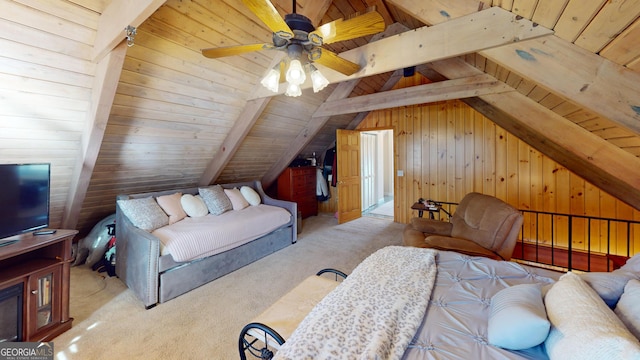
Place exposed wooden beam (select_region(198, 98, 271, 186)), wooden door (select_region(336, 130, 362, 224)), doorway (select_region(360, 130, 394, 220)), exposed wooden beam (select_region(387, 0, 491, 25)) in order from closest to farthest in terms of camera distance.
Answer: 1. exposed wooden beam (select_region(387, 0, 491, 25))
2. exposed wooden beam (select_region(198, 98, 271, 186))
3. wooden door (select_region(336, 130, 362, 224))
4. doorway (select_region(360, 130, 394, 220))

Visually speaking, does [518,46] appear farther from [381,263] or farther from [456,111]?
[456,111]

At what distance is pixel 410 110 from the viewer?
4.82 m

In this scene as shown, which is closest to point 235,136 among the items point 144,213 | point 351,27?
point 144,213

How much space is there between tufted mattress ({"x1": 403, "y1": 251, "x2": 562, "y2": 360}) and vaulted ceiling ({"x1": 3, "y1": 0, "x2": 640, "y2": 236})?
111cm

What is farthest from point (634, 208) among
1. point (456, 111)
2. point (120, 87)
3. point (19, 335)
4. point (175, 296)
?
point (19, 335)

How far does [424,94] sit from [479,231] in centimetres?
185

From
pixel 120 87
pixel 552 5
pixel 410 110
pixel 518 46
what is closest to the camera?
pixel 552 5

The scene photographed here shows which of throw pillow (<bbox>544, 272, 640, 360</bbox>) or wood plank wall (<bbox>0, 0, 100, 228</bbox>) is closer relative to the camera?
throw pillow (<bbox>544, 272, 640, 360</bbox>)

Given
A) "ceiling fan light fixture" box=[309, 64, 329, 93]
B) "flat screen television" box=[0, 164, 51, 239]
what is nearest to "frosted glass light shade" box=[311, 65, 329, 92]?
"ceiling fan light fixture" box=[309, 64, 329, 93]

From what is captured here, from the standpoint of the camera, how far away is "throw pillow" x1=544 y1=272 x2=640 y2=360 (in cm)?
75

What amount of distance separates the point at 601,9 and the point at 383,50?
53.5 inches

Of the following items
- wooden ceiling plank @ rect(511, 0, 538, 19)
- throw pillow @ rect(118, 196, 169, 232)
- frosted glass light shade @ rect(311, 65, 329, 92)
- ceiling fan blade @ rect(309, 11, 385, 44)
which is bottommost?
throw pillow @ rect(118, 196, 169, 232)

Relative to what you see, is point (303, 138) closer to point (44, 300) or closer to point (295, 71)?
point (295, 71)

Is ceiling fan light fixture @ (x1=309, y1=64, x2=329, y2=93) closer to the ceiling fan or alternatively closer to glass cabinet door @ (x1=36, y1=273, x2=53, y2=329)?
the ceiling fan
